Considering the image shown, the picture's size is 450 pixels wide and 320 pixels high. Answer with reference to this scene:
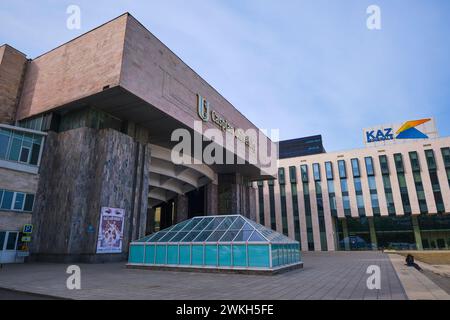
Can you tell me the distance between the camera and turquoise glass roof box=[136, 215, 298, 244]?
16.7 m

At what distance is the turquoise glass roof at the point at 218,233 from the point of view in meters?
16.7

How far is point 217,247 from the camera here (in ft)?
54.9

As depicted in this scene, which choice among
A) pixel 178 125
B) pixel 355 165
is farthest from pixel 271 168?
pixel 178 125

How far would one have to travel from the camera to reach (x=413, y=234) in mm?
53844

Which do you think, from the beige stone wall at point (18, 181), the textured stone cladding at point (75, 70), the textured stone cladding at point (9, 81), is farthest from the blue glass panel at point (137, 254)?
the textured stone cladding at point (9, 81)

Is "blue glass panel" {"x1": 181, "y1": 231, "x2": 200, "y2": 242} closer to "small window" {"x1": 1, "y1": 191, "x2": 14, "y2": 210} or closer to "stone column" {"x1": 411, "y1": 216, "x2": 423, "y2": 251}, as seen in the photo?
"small window" {"x1": 1, "y1": 191, "x2": 14, "y2": 210}

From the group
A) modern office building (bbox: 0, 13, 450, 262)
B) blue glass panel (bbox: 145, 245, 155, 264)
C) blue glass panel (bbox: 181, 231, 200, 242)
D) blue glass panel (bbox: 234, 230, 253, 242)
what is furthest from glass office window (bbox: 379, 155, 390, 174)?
blue glass panel (bbox: 145, 245, 155, 264)

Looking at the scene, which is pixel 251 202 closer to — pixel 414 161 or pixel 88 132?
pixel 414 161

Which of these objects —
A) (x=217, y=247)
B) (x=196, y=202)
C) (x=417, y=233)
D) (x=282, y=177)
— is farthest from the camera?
(x=282, y=177)

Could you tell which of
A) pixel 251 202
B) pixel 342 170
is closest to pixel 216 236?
pixel 251 202

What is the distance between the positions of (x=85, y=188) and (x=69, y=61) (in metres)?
12.9

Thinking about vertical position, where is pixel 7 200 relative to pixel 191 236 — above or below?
above

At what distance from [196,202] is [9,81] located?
30.3m

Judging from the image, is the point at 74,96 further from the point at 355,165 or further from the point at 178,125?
the point at 355,165
